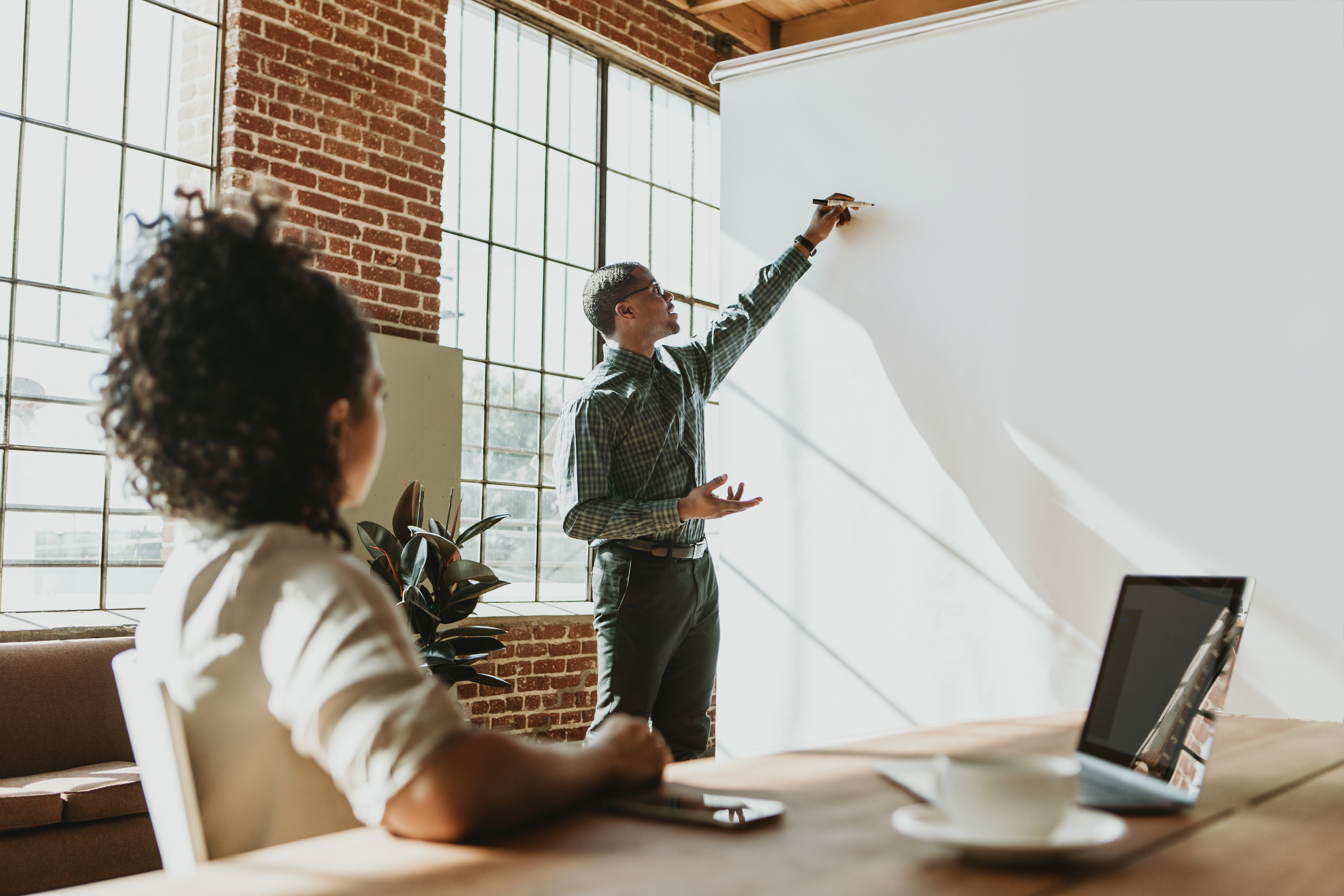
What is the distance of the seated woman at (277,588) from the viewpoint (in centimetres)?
86

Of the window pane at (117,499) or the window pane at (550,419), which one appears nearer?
the window pane at (117,499)

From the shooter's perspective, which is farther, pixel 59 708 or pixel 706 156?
pixel 706 156

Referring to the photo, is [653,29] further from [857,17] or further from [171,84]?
[171,84]

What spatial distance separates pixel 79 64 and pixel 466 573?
226cm

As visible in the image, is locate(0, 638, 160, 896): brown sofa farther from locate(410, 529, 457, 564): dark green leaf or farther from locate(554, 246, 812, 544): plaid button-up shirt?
locate(554, 246, 812, 544): plaid button-up shirt

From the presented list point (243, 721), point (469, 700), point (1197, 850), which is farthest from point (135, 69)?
point (1197, 850)

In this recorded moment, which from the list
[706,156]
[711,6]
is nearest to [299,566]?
[711,6]

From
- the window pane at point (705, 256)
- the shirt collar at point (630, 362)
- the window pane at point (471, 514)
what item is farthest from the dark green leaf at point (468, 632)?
the window pane at point (705, 256)

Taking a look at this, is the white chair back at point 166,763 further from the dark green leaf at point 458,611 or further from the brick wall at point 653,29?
the brick wall at point 653,29

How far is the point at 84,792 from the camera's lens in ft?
10.1

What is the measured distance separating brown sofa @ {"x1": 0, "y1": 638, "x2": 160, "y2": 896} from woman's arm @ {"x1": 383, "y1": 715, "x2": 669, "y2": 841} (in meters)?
2.61

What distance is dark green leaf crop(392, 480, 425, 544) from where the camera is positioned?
12.9ft

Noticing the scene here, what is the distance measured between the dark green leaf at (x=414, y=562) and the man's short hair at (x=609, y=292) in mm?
1061

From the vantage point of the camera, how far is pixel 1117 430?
8.32ft
